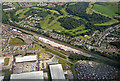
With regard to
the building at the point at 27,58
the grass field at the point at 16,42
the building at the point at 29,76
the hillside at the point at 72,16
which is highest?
the hillside at the point at 72,16

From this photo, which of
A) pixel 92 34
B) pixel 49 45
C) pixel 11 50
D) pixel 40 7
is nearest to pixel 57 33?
pixel 49 45

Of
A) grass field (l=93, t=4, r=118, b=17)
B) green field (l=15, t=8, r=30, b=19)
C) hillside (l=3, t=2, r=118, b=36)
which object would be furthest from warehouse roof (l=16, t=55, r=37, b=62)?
grass field (l=93, t=4, r=118, b=17)

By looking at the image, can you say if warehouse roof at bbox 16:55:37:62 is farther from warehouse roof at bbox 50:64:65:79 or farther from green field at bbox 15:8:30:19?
green field at bbox 15:8:30:19

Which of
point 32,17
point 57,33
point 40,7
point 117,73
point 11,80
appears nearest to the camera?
point 11,80

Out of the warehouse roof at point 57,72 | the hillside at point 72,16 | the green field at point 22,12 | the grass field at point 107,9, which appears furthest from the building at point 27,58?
the grass field at point 107,9

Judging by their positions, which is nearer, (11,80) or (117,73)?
(11,80)

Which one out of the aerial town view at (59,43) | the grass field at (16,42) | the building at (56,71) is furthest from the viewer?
the grass field at (16,42)

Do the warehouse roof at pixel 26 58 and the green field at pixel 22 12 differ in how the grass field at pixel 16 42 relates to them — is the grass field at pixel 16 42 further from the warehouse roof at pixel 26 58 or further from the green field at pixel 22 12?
the green field at pixel 22 12

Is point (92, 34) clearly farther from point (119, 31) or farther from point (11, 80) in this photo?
point (11, 80)
